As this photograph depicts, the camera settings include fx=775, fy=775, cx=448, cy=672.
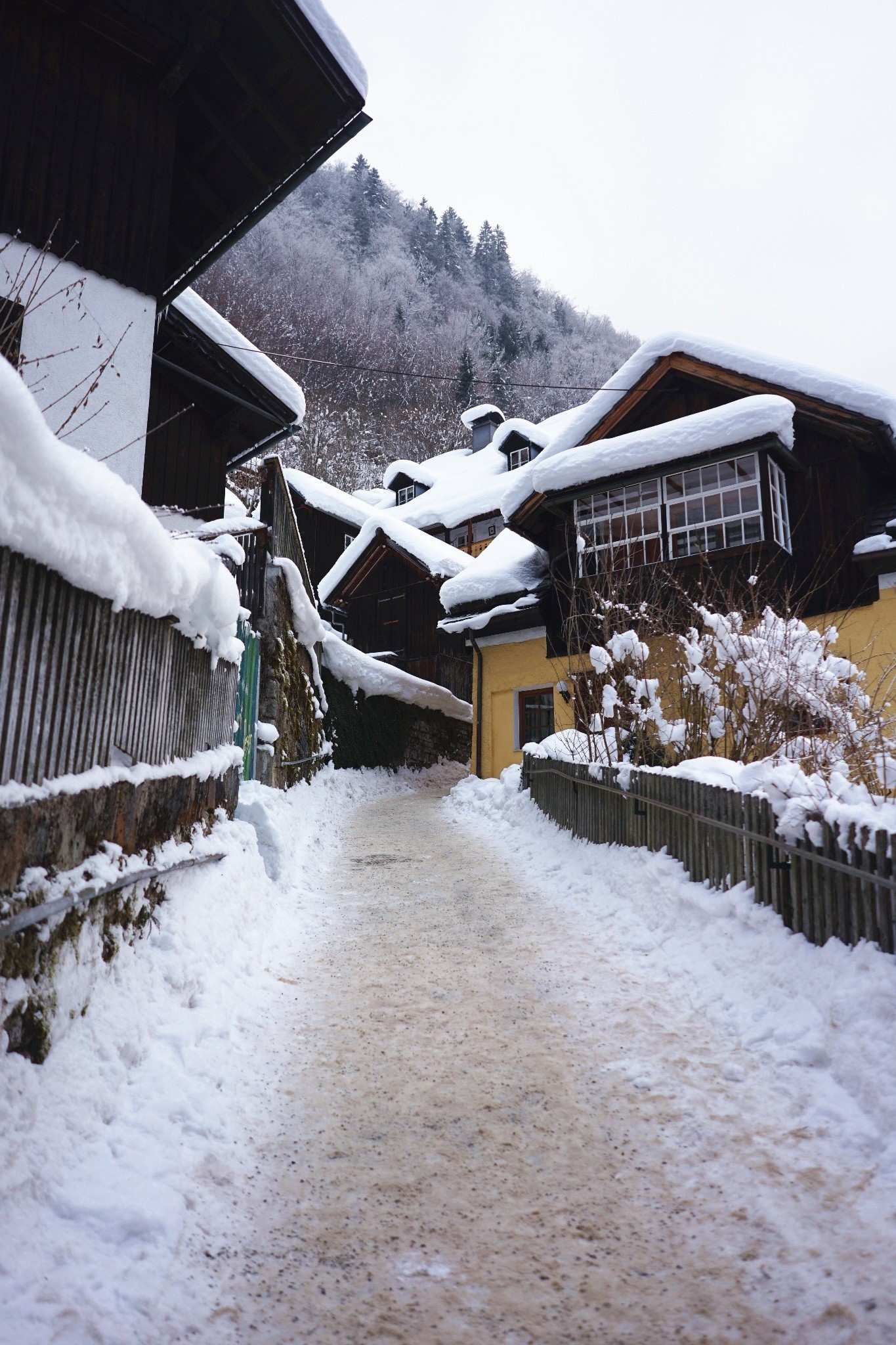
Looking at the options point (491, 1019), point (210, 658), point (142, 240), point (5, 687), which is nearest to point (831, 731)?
point (491, 1019)

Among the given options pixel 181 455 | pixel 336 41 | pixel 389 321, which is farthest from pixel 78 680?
pixel 389 321

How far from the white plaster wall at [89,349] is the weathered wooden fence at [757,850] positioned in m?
5.25

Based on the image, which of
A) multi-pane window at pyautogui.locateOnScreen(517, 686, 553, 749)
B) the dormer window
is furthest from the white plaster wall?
multi-pane window at pyautogui.locateOnScreen(517, 686, 553, 749)

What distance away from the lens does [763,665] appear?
24.6 ft

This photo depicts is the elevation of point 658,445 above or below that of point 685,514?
above

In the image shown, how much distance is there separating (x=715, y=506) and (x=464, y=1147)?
465 inches

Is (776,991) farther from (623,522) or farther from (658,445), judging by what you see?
(623,522)

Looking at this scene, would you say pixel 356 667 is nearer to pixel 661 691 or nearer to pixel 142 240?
pixel 661 691

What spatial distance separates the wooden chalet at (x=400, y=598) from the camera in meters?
23.8

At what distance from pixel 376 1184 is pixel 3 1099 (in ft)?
4.12

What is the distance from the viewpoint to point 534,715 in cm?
1582

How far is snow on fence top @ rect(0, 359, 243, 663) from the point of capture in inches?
101

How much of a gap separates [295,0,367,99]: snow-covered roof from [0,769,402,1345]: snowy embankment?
741 cm

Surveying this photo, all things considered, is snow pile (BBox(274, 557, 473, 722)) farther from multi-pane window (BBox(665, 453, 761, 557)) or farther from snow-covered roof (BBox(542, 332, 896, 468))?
multi-pane window (BBox(665, 453, 761, 557))
